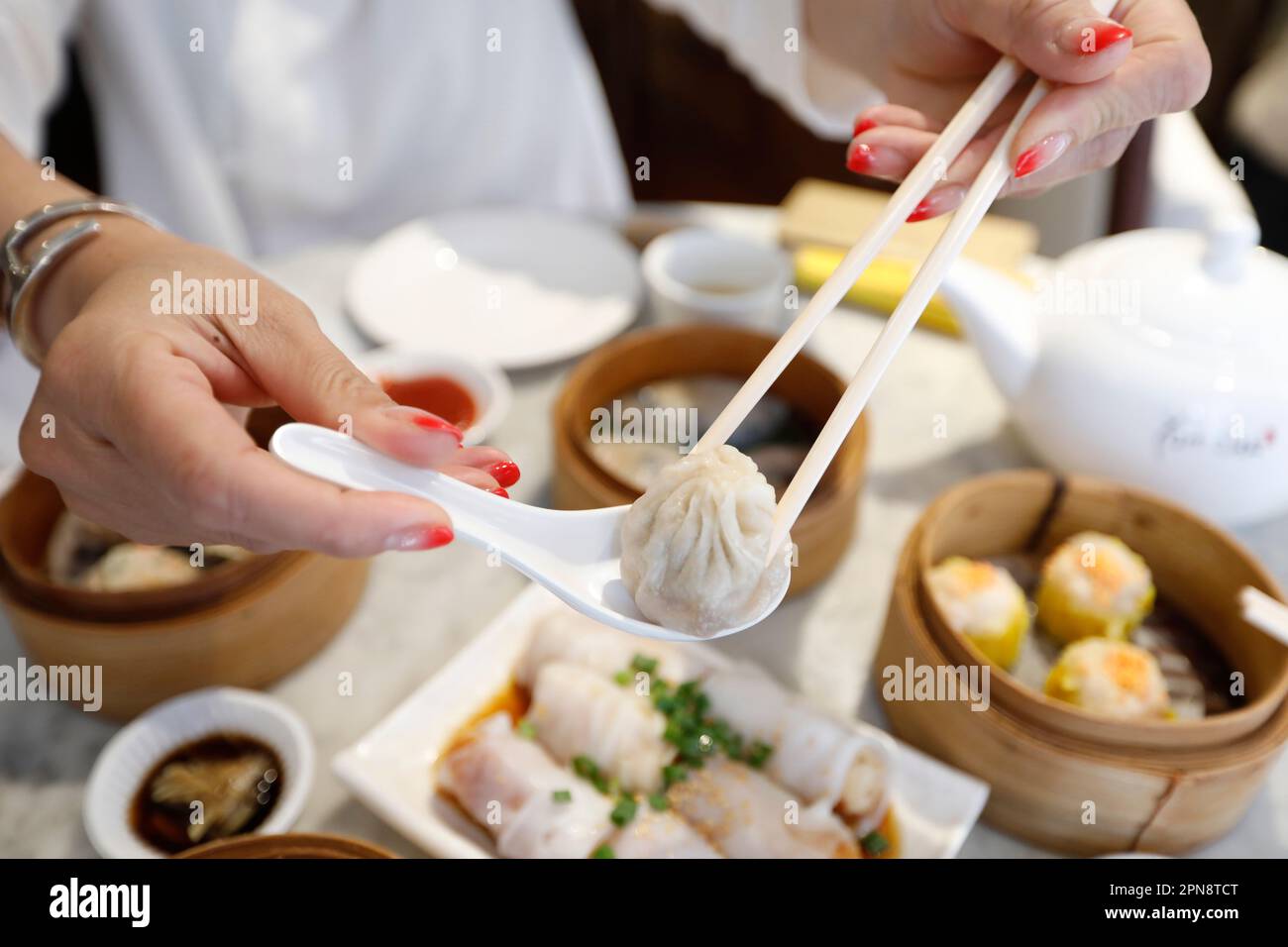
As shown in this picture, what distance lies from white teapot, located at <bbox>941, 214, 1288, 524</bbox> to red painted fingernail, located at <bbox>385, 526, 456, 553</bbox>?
4.10ft

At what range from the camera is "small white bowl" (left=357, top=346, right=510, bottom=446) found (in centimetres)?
196

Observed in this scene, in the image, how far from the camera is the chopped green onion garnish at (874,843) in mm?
1349

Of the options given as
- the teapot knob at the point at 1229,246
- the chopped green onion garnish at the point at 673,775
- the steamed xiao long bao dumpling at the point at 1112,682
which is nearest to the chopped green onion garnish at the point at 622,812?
the chopped green onion garnish at the point at 673,775

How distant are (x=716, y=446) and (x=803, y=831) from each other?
0.62 m

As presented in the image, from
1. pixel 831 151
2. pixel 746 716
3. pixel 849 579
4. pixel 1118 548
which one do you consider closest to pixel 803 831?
pixel 746 716

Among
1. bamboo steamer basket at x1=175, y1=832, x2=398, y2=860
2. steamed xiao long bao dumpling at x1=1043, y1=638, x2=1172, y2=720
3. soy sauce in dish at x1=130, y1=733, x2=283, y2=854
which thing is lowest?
soy sauce in dish at x1=130, y1=733, x2=283, y2=854

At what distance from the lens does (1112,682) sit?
55.2 inches

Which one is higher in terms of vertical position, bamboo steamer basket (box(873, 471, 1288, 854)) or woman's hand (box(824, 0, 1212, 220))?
woman's hand (box(824, 0, 1212, 220))

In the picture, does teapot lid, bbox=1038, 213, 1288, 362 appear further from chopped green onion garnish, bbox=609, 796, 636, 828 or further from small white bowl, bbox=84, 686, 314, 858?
small white bowl, bbox=84, 686, 314, 858

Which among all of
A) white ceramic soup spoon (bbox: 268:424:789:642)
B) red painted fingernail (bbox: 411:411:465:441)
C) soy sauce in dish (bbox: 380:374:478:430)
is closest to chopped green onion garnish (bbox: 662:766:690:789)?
white ceramic soup spoon (bbox: 268:424:789:642)

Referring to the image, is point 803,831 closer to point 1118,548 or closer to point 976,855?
point 976,855

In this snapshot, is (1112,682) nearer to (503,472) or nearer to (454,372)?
(503,472)

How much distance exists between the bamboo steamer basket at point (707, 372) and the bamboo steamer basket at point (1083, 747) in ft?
0.58

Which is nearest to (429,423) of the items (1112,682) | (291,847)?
(291,847)
